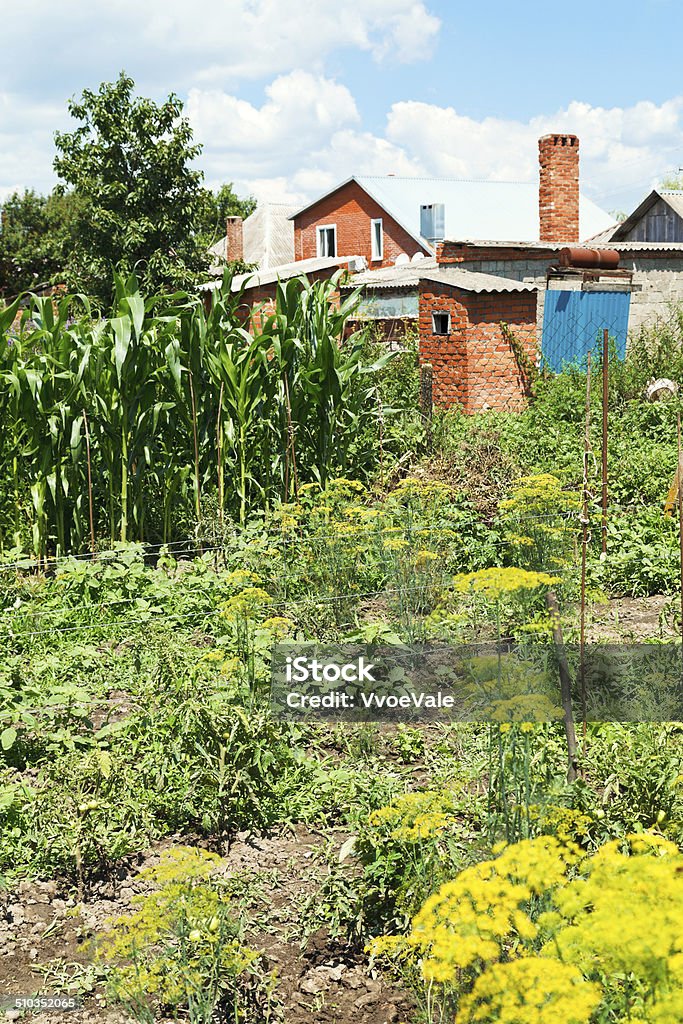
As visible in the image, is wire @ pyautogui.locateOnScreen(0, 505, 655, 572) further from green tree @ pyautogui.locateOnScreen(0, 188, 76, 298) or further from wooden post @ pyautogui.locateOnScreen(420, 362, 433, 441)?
green tree @ pyautogui.locateOnScreen(0, 188, 76, 298)

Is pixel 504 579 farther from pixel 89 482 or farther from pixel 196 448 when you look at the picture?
pixel 196 448

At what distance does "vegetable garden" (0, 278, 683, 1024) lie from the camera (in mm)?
2727

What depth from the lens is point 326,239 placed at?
34.9 metres

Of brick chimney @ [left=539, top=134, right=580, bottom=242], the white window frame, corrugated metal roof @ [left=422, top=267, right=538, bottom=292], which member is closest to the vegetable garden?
the white window frame

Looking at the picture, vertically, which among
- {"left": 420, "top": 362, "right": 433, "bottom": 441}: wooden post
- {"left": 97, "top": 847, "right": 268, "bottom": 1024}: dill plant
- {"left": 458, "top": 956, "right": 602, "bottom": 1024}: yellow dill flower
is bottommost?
{"left": 97, "top": 847, "right": 268, "bottom": 1024}: dill plant

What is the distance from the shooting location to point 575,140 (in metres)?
18.9

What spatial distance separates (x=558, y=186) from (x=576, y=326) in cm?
553

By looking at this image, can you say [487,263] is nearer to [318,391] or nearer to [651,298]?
[651,298]

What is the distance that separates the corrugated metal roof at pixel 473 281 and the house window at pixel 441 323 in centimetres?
41

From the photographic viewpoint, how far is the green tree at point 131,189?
78.9ft

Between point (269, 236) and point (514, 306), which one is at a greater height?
point (269, 236)

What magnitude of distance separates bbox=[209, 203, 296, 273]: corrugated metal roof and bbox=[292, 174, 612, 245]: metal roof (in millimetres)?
5486

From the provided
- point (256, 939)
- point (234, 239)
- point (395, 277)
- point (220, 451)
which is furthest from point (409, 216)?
point (256, 939)

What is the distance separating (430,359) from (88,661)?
8698 millimetres
